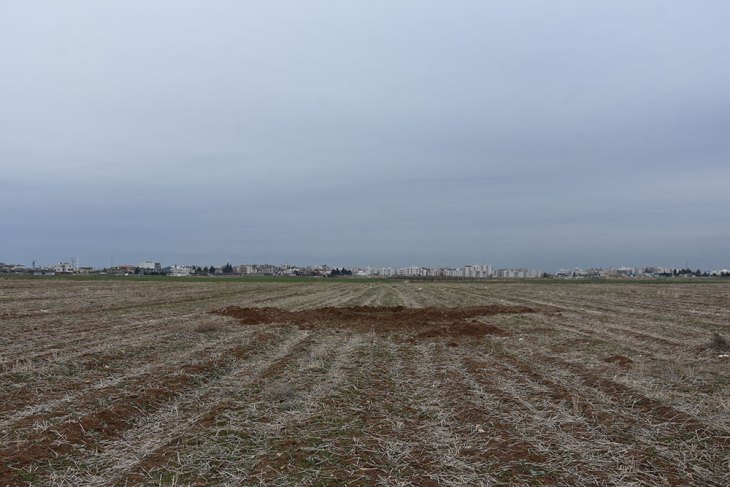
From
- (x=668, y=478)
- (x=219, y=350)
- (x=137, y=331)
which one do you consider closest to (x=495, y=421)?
(x=668, y=478)

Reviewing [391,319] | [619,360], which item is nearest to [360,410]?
[619,360]

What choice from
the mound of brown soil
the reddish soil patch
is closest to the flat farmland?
the mound of brown soil

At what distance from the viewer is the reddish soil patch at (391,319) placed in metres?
17.8

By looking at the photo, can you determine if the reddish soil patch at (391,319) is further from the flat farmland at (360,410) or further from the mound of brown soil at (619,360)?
the mound of brown soil at (619,360)

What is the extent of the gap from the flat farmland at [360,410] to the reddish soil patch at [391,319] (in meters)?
2.54

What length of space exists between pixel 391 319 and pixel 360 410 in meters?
14.4

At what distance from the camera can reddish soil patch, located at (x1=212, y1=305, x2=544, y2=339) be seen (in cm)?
1783

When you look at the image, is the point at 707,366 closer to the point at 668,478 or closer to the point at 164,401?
the point at 668,478

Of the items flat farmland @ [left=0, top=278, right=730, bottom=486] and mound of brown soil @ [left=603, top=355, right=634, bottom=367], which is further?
mound of brown soil @ [left=603, top=355, right=634, bottom=367]

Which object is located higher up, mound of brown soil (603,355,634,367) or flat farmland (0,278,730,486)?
mound of brown soil (603,355,634,367)

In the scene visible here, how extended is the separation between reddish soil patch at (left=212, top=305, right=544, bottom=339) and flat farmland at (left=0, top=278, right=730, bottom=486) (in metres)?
2.54

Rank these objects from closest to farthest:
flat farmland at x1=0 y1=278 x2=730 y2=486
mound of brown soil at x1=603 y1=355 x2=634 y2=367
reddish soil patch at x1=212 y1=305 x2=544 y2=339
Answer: flat farmland at x1=0 y1=278 x2=730 y2=486
mound of brown soil at x1=603 y1=355 x2=634 y2=367
reddish soil patch at x1=212 y1=305 x2=544 y2=339

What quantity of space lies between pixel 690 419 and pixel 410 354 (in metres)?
7.12

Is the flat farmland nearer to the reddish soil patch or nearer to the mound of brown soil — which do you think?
the mound of brown soil
